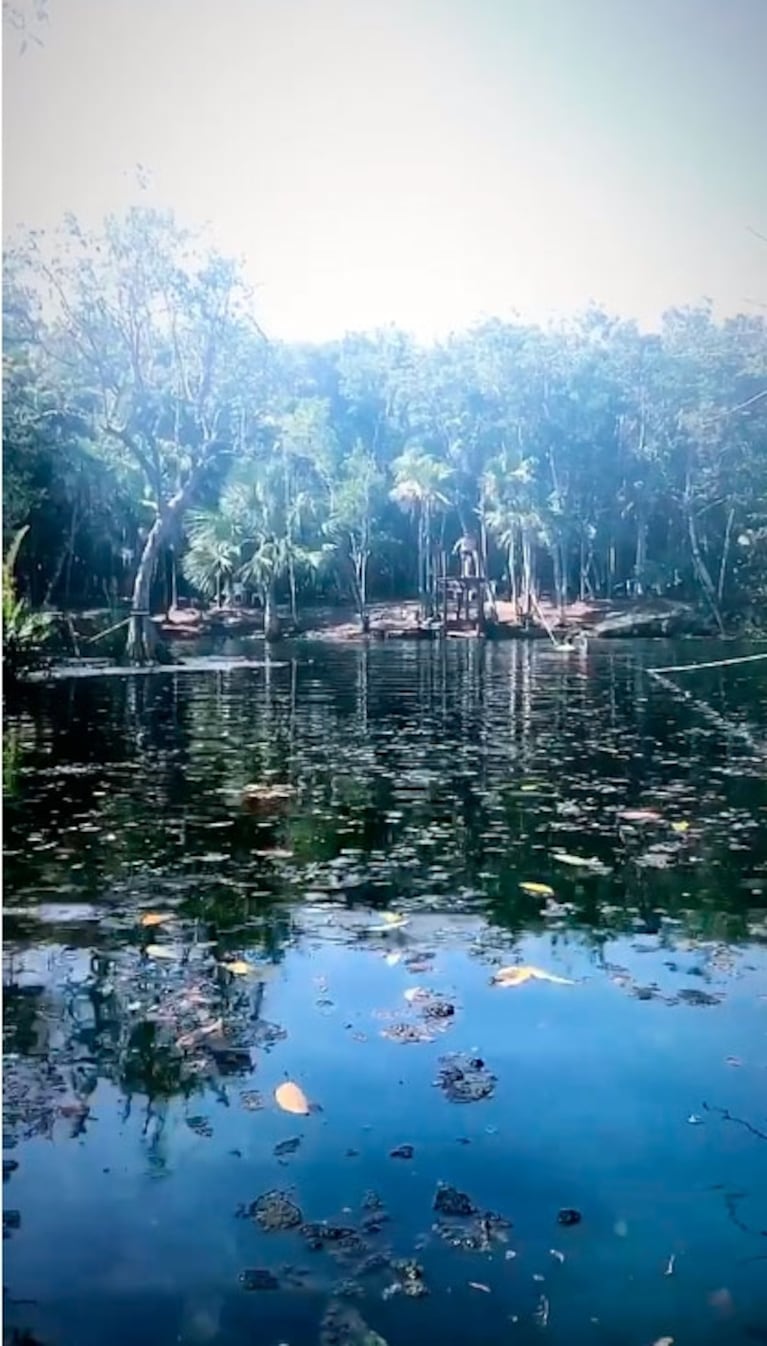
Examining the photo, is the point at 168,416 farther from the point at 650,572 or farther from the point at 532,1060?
the point at 532,1060

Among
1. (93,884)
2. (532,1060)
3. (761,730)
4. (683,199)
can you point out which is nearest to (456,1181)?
(532,1060)

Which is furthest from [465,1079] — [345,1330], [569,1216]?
[345,1330]

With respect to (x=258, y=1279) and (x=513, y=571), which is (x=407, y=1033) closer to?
(x=258, y=1279)

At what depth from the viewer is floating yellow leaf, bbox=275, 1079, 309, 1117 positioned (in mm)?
1700

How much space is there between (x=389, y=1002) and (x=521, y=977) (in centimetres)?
20

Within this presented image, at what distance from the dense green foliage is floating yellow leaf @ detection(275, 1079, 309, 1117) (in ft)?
2.70

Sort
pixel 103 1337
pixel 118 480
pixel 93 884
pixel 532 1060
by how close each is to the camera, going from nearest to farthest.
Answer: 1. pixel 103 1337
2. pixel 532 1060
3. pixel 93 884
4. pixel 118 480

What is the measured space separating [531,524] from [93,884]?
0.94 meters

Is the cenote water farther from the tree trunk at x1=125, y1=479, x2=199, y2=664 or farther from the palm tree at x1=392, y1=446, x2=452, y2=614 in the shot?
the palm tree at x1=392, y1=446, x2=452, y2=614

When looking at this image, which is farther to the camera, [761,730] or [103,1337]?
[761,730]

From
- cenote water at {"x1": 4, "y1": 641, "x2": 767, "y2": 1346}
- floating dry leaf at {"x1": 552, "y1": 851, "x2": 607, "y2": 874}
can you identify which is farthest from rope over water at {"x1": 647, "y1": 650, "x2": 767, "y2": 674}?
floating dry leaf at {"x1": 552, "y1": 851, "x2": 607, "y2": 874}

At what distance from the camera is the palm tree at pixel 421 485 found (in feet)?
6.75

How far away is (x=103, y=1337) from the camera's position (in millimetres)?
1584

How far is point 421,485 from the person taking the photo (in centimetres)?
207
